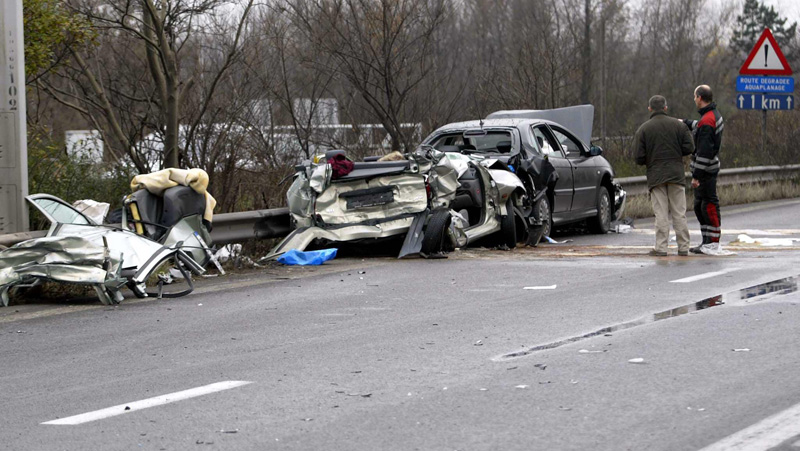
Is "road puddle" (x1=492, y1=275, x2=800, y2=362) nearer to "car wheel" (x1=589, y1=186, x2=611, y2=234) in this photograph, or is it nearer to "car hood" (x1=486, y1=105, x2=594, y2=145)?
"car wheel" (x1=589, y1=186, x2=611, y2=234)

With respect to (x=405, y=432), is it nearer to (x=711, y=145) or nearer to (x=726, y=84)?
(x=711, y=145)

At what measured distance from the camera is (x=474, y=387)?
19.6 feet

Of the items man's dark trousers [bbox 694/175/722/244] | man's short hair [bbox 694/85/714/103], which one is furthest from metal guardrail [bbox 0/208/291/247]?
man's short hair [bbox 694/85/714/103]

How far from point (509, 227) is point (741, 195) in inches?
449

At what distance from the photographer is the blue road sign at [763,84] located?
25.5 meters

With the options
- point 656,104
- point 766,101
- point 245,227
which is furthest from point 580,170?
point 766,101

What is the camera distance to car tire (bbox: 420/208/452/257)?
12.8m

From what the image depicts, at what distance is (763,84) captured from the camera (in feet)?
84.3

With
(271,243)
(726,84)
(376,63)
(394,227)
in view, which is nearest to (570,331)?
(394,227)

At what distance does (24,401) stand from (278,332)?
2385 millimetres

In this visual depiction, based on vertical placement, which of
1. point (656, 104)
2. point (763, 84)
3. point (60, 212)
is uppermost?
point (763, 84)

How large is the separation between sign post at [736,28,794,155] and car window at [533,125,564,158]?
1112 centimetres

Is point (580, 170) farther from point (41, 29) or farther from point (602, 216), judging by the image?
point (41, 29)

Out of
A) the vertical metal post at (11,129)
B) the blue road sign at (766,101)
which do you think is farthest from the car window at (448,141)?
the blue road sign at (766,101)
